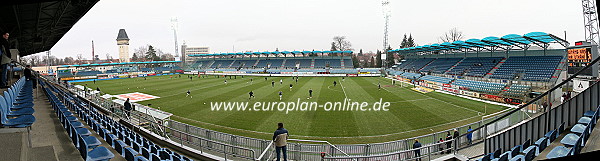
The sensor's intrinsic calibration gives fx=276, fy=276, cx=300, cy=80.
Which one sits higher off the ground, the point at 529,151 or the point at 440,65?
the point at 440,65

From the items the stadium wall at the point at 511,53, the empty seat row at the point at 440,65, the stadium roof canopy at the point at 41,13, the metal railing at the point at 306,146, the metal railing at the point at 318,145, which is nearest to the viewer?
the metal railing at the point at 318,145

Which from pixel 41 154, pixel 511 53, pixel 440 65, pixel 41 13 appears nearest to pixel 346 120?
pixel 41 154

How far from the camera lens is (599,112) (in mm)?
6625

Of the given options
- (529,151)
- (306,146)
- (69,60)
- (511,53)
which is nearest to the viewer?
(529,151)

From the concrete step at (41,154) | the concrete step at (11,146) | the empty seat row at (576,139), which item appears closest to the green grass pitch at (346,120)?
the empty seat row at (576,139)

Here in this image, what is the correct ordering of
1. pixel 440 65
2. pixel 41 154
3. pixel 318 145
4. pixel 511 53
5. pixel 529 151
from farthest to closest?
pixel 440 65 → pixel 511 53 → pixel 318 145 → pixel 529 151 → pixel 41 154

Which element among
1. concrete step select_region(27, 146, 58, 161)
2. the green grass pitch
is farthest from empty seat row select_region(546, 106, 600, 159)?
concrete step select_region(27, 146, 58, 161)

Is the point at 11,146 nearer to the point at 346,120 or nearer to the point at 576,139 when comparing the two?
the point at 576,139

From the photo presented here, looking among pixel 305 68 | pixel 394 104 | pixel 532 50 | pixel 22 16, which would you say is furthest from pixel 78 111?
pixel 305 68

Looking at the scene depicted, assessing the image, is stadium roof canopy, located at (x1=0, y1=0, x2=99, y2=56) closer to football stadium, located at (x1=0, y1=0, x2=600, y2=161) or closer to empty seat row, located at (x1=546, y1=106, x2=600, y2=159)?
football stadium, located at (x1=0, y1=0, x2=600, y2=161)

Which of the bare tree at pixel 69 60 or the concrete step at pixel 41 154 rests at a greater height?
the bare tree at pixel 69 60

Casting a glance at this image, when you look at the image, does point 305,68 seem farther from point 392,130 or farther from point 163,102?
point 392,130

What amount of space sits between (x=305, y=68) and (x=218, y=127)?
2206 inches

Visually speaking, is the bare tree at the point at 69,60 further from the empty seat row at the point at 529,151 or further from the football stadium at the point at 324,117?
the empty seat row at the point at 529,151
